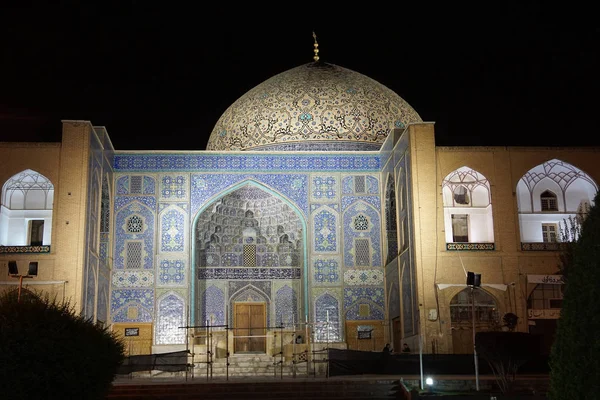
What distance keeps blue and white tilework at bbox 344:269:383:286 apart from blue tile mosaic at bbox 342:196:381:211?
1.45 m

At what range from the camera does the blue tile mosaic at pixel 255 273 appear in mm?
20547

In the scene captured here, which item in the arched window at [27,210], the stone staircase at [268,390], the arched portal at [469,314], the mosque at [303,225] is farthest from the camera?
the arched window at [27,210]

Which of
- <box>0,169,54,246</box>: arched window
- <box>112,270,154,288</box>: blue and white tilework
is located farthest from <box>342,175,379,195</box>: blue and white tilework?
<box>0,169,54,246</box>: arched window

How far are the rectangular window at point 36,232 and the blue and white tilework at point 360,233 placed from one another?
671cm

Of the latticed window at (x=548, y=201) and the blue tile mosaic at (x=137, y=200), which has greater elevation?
the blue tile mosaic at (x=137, y=200)

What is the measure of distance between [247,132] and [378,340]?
20.9 ft

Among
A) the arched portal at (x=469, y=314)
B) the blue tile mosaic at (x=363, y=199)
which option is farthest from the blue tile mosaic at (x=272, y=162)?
the arched portal at (x=469, y=314)

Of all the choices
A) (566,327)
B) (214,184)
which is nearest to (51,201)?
(214,184)

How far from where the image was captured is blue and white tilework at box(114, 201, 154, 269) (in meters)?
19.0

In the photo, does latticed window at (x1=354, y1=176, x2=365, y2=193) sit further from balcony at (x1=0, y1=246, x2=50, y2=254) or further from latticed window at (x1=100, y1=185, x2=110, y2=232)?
balcony at (x1=0, y1=246, x2=50, y2=254)

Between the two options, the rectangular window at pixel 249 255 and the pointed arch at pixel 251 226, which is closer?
the pointed arch at pixel 251 226

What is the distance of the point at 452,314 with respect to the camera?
1645cm

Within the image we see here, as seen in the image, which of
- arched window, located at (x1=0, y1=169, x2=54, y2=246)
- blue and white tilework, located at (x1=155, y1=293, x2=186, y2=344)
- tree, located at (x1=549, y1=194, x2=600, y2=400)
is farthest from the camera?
Answer: blue and white tilework, located at (x1=155, y1=293, x2=186, y2=344)

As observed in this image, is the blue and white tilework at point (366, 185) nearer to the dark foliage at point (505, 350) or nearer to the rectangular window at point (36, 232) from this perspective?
the rectangular window at point (36, 232)
